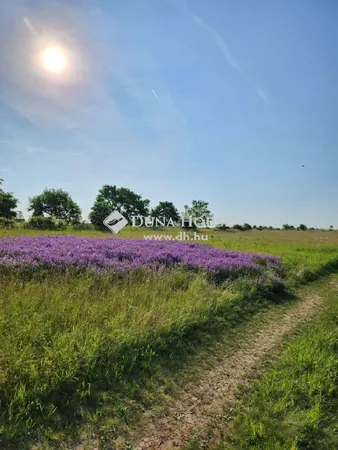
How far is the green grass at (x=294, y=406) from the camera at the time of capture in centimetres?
304

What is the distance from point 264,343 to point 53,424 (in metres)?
4.29

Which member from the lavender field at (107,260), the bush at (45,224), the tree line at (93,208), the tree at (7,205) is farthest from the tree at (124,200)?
the lavender field at (107,260)

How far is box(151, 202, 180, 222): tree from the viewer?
85.1m

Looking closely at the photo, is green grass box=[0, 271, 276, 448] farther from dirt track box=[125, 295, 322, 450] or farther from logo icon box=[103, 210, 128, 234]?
logo icon box=[103, 210, 128, 234]

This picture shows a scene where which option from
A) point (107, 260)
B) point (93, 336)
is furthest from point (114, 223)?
point (93, 336)

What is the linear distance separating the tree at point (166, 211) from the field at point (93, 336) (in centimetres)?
7561

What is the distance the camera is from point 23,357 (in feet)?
11.6

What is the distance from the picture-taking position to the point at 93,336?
13.9ft

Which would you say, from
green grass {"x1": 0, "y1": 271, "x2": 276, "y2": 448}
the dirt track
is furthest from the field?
the dirt track

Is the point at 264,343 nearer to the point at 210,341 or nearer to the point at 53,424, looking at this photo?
the point at 210,341

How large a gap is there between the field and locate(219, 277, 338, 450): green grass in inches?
47.7

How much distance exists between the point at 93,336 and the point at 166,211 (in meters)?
81.7

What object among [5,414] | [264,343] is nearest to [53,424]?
[5,414]

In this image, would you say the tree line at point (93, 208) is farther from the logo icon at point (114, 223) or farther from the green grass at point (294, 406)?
the green grass at point (294, 406)
